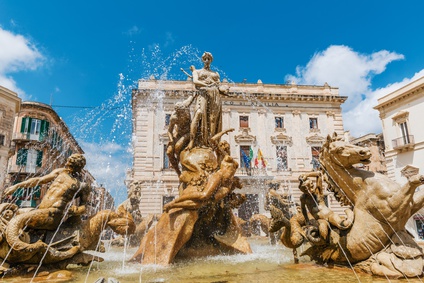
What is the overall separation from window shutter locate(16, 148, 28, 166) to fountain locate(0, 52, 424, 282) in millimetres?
29253

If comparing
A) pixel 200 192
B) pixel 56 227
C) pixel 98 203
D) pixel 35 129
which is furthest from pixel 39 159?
pixel 200 192

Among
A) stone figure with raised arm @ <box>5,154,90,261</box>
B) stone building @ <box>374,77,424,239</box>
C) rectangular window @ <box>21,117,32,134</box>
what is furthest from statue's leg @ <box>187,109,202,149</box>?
rectangular window @ <box>21,117,32,134</box>

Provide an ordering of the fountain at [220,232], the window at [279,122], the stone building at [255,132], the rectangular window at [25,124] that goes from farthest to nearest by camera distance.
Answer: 1. the rectangular window at [25,124]
2. the window at [279,122]
3. the stone building at [255,132]
4. the fountain at [220,232]

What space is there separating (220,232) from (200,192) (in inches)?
51.9

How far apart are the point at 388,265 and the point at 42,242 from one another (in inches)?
174

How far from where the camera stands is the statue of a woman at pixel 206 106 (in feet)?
21.5

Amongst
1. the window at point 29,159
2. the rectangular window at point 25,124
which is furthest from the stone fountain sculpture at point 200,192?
the rectangular window at point 25,124

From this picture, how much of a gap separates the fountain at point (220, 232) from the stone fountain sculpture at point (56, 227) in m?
0.01

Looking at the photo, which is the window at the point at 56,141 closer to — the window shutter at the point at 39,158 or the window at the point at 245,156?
the window shutter at the point at 39,158

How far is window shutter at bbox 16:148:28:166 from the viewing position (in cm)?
2950

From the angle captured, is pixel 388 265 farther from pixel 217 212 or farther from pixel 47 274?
pixel 47 274

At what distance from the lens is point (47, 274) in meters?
4.02

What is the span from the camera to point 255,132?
92.1ft

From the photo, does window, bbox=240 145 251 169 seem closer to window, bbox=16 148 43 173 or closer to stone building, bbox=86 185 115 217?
stone building, bbox=86 185 115 217
